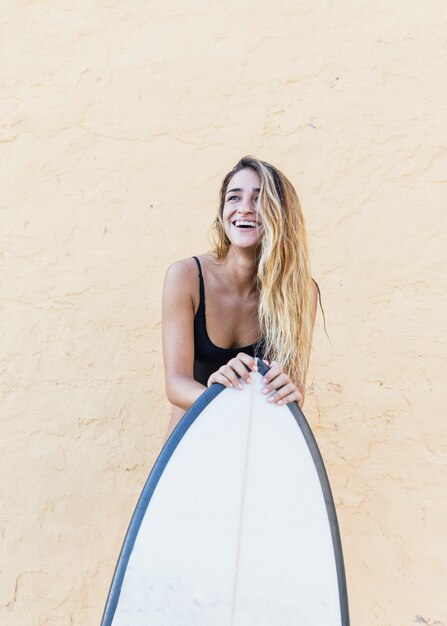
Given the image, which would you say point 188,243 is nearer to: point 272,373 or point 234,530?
point 272,373

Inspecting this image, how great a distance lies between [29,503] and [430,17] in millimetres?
2264

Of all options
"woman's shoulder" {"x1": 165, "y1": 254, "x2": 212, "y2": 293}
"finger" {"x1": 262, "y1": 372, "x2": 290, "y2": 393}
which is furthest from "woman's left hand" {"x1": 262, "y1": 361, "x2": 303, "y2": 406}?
"woman's shoulder" {"x1": 165, "y1": 254, "x2": 212, "y2": 293}

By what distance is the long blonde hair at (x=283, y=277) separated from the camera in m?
2.50

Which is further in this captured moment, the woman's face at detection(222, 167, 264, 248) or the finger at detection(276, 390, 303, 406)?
the woman's face at detection(222, 167, 264, 248)

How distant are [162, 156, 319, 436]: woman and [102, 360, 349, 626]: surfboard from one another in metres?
0.22

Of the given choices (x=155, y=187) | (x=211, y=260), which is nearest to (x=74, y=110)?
(x=155, y=187)

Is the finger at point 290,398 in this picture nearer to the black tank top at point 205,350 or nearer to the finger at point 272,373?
the finger at point 272,373

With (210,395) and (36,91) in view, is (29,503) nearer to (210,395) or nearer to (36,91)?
(210,395)

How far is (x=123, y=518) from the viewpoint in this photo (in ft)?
9.98

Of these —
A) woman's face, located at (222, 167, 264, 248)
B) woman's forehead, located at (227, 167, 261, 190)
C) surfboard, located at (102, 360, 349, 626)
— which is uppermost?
woman's forehead, located at (227, 167, 261, 190)

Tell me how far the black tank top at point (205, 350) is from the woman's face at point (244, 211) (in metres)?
0.15

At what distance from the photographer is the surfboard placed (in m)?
2.12

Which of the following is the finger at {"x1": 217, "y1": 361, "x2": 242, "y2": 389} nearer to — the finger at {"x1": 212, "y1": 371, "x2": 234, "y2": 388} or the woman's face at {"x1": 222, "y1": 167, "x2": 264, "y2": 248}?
the finger at {"x1": 212, "y1": 371, "x2": 234, "y2": 388}

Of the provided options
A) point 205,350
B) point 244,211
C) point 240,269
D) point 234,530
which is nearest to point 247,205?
point 244,211
